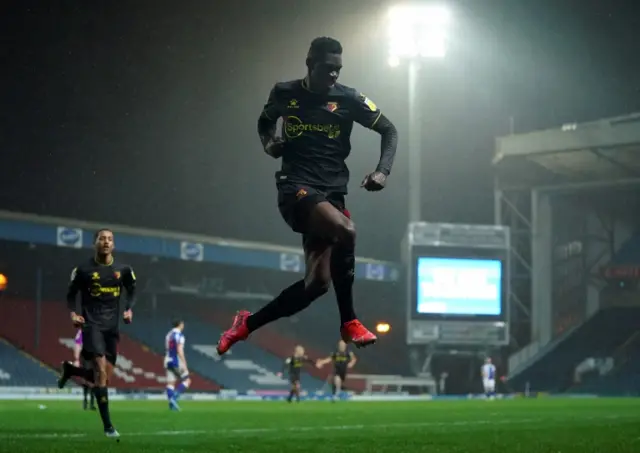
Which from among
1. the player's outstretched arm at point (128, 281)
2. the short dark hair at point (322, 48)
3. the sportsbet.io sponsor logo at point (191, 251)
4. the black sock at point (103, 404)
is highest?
the sportsbet.io sponsor logo at point (191, 251)

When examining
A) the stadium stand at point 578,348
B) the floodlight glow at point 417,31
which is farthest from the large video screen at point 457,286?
the floodlight glow at point 417,31

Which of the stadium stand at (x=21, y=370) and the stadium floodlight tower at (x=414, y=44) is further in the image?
the stadium floodlight tower at (x=414, y=44)

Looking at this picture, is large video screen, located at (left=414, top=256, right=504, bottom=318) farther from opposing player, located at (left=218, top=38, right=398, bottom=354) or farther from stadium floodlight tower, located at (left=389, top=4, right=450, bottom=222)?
opposing player, located at (left=218, top=38, right=398, bottom=354)

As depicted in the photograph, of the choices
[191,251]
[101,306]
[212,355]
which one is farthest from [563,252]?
[101,306]

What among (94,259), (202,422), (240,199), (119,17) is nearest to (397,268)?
(240,199)

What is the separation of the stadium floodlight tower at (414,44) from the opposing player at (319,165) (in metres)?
32.4

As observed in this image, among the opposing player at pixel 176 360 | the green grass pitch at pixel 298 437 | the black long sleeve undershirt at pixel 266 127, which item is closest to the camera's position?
the black long sleeve undershirt at pixel 266 127

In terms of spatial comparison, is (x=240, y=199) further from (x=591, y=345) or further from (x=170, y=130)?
(x=591, y=345)

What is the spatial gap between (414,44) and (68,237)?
50.2 feet

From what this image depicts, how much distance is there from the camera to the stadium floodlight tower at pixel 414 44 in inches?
1610

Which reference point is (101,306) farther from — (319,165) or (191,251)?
(191,251)

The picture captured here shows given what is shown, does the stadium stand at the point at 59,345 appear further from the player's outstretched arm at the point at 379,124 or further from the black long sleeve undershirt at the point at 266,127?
the player's outstretched arm at the point at 379,124

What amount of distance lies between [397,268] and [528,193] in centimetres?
810

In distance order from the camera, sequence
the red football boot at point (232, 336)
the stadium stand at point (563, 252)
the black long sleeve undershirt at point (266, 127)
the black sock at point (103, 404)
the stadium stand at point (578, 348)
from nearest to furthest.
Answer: the black long sleeve undershirt at point (266, 127), the red football boot at point (232, 336), the black sock at point (103, 404), the stadium stand at point (563, 252), the stadium stand at point (578, 348)
